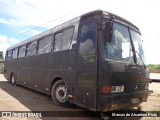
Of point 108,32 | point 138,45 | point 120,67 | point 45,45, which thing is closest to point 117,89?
point 120,67

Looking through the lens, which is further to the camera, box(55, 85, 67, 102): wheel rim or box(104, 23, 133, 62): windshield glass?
box(55, 85, 67, 102): wheel rim

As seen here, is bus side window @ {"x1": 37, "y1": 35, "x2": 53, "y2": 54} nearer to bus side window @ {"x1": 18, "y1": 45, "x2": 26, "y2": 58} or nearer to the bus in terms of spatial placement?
the bus

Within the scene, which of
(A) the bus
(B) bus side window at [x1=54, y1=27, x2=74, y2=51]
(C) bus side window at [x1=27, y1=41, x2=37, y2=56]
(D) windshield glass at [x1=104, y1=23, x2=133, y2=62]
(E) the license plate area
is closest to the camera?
(A) the bus

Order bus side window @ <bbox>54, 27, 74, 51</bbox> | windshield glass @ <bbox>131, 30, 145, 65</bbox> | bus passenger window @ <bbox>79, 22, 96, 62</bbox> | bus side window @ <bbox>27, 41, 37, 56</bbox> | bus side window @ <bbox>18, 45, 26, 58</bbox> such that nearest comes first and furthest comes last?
bus passenger window @ <bbox>79, 22, 96, 62</bbox>, windshield glass @ <bbox>131, 30, 145, 65</bbox>, bus side window @ <bbox>54, 27, 74, 51</bbox>, bus side window @ <bbox>27, 41, 37, 56</bbox>, bus side window @ <bbox>18, 45, 26, 58</bbox>

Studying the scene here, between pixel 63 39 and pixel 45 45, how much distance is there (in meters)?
1.77

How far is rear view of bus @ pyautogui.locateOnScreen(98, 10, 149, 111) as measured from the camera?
17.3 ft

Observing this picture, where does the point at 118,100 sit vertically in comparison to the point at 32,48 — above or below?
below

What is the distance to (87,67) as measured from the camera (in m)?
5.78

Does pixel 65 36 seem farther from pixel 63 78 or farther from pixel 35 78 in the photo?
pixel 35 78

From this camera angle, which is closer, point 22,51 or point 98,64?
point 98,64

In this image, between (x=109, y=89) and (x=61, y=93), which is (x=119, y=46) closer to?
(x=109, y=89)

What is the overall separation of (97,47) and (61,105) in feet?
9.53

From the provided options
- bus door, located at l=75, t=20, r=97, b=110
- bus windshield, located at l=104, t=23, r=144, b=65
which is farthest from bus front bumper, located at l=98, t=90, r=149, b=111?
bus windshield, located at l=104, t=23, r=144, b=65

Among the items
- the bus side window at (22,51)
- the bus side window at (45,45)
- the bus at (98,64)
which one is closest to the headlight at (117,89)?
the bus at (98,64)
